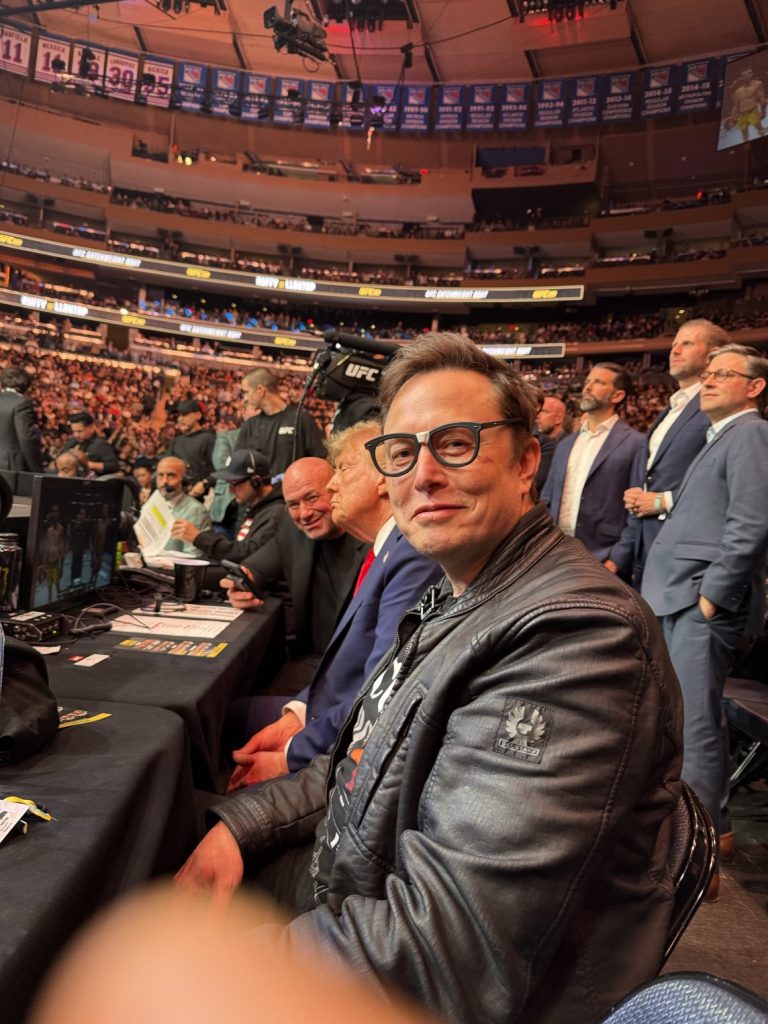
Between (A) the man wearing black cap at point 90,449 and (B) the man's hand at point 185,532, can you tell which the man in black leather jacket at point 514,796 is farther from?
(A) the man wearing black cap at point 90,449

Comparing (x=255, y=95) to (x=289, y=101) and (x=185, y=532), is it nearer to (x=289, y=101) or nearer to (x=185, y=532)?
(x=289, y=101)

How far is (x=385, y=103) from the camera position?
16.5 metres

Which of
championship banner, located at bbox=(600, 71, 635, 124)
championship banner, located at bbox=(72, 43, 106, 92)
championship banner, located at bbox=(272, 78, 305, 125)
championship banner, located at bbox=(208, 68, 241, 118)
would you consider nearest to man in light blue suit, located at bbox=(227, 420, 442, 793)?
championship banner, located at bbox=(600, 71, 635, 124)

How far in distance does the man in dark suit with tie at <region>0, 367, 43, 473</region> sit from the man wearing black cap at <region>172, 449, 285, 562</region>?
110 inches

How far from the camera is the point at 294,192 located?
62.4 feet

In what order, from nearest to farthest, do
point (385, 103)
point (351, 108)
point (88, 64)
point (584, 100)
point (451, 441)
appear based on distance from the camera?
point (451, 441) < point (584, 100) < point (385, 103) < point (351, 108) < point (88, 64)

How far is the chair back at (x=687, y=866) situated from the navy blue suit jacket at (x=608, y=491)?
3.01 metres

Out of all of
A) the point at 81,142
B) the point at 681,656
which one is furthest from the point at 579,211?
the point at 681,656

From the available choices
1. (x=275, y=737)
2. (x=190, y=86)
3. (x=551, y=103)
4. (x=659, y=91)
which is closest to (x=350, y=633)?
(x=275, y=737)

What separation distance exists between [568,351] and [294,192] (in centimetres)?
896

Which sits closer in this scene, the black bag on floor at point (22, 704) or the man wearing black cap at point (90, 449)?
the black bag on floor at point (22, 704)

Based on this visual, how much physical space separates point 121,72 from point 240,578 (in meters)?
19.3

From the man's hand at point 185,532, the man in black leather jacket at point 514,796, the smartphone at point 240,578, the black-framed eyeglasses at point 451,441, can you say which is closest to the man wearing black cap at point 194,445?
the man's hand at point 185,532

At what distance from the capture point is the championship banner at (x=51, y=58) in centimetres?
1631
